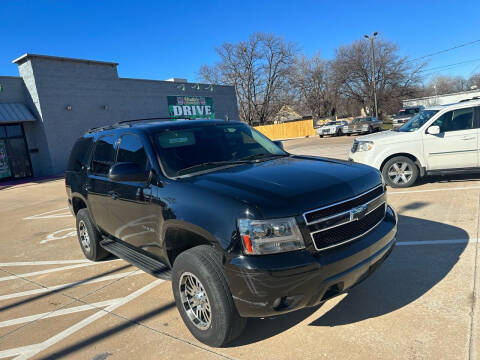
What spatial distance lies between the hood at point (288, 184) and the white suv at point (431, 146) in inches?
192

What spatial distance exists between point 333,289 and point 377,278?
56.6 inches

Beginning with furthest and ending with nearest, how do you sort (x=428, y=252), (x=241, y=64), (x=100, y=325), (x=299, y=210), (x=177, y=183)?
(x=241, y=64)
(x=428, y=252)
(x=100, y=325)
(x=177, y=183)
(x=299, y=210)

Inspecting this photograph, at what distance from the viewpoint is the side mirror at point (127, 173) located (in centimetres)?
318

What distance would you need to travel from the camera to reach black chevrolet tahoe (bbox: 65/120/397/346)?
2404mm

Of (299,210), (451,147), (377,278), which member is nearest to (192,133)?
(299,210)

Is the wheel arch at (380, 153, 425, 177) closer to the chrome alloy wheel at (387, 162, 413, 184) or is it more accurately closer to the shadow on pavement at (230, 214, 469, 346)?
the chrome alloy wheel at (387, 162, 413, 184)

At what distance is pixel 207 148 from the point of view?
365 cm

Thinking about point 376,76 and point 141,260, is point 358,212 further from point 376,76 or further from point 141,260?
point 376,76

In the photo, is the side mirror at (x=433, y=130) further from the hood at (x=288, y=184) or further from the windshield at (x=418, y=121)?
the hood at (x=288, y=184)

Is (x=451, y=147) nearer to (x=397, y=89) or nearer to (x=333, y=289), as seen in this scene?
(x=333, y=289)

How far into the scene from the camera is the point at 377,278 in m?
3.69

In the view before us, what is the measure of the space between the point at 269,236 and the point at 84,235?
3857 millimetres

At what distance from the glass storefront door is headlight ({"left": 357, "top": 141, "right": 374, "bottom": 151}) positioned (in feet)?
65.6

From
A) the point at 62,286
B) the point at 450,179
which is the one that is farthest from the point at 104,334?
the point at 450,179
